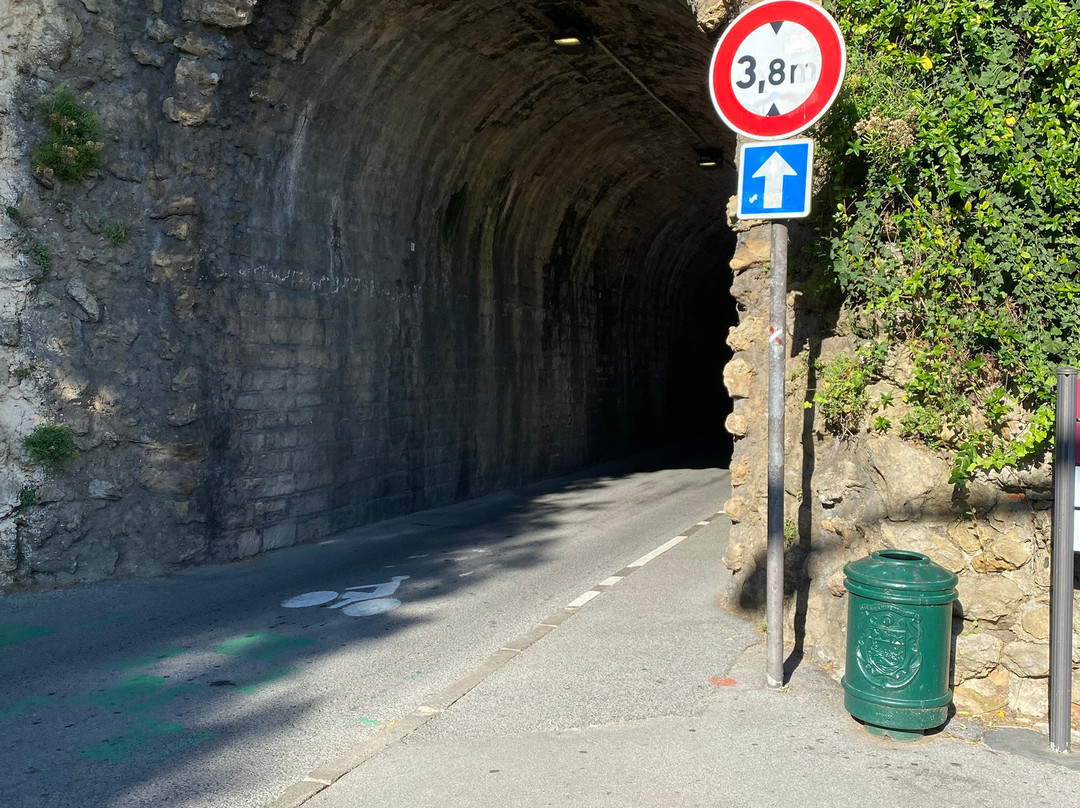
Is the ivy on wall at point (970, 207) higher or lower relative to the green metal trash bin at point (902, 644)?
higher

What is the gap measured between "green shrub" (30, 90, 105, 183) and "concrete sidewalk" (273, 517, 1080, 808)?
5173mm

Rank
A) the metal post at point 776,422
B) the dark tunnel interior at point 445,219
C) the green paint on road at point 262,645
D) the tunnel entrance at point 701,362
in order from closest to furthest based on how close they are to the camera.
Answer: the metal post at point 776,422, the green paint on road at point 262,645, the dark tunnel interior at point 445,219, the tunnel entrance at point 701,362

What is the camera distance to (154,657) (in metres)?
Answer: 5.91

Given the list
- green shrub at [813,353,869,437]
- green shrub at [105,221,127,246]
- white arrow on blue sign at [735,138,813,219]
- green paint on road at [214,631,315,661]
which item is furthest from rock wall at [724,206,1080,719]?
green shrub at [105,221,127,246]

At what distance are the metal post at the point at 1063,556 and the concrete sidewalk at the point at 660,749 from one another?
0.21m

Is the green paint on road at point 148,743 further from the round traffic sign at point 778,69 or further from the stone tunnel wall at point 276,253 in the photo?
the round traffic sign at point 778,69

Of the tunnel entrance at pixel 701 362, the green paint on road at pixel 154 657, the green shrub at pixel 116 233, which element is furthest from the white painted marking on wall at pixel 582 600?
the tunnel entrance at pixel 701 362

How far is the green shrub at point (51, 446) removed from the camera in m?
7.47

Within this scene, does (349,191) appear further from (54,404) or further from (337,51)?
(54,404)

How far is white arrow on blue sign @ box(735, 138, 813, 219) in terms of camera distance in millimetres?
4812

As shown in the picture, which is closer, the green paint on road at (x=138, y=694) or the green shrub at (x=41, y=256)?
the green paint on road at (x=138, y=694)

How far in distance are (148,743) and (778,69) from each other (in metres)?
4.58

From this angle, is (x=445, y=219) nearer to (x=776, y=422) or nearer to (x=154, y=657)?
(x=154, y=657)

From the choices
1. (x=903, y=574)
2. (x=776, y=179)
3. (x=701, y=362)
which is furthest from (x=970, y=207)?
(x=701, y=362)
